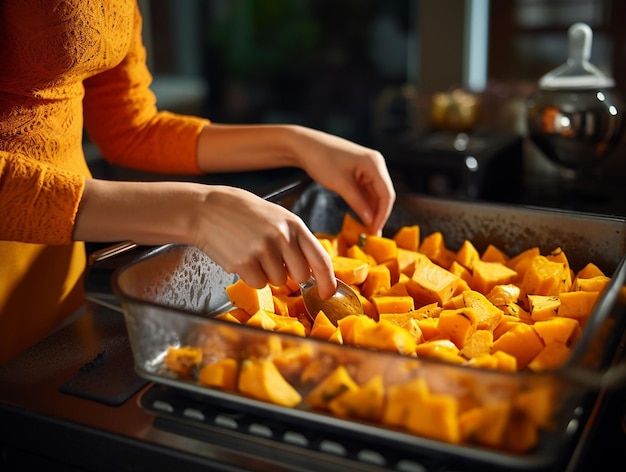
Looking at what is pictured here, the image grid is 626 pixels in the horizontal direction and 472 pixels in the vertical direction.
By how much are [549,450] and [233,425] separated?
12.5 inches

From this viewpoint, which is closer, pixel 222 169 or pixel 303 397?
pixel 303 397

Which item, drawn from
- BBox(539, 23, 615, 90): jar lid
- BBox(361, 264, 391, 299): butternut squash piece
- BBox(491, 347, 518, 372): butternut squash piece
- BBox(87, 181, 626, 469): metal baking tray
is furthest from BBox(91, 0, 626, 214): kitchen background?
BBox(491, 347, 518, 372): butternut squash piece

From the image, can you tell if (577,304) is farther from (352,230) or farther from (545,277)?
(352,230)

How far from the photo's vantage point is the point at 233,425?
2.50ft

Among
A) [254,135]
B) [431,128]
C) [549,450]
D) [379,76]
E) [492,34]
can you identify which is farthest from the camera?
[379,76]

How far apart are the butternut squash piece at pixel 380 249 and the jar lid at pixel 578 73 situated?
708mm

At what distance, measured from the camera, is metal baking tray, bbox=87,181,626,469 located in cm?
63

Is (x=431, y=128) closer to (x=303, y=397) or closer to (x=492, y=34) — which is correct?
(x=492, y=34)

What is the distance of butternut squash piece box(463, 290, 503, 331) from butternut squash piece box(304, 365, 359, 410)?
0.30 meters

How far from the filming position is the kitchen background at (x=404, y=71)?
1.77 metres

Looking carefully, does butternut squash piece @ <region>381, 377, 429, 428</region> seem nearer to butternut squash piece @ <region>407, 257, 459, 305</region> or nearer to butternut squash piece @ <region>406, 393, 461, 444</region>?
butternut squash piece @ <region>406, 393, 461, 444</region>

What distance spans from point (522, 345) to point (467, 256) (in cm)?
32

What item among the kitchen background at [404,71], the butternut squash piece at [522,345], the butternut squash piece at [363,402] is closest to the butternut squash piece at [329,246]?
the butternut squash piece at [522,345]

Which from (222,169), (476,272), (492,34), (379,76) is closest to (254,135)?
(222,169)
